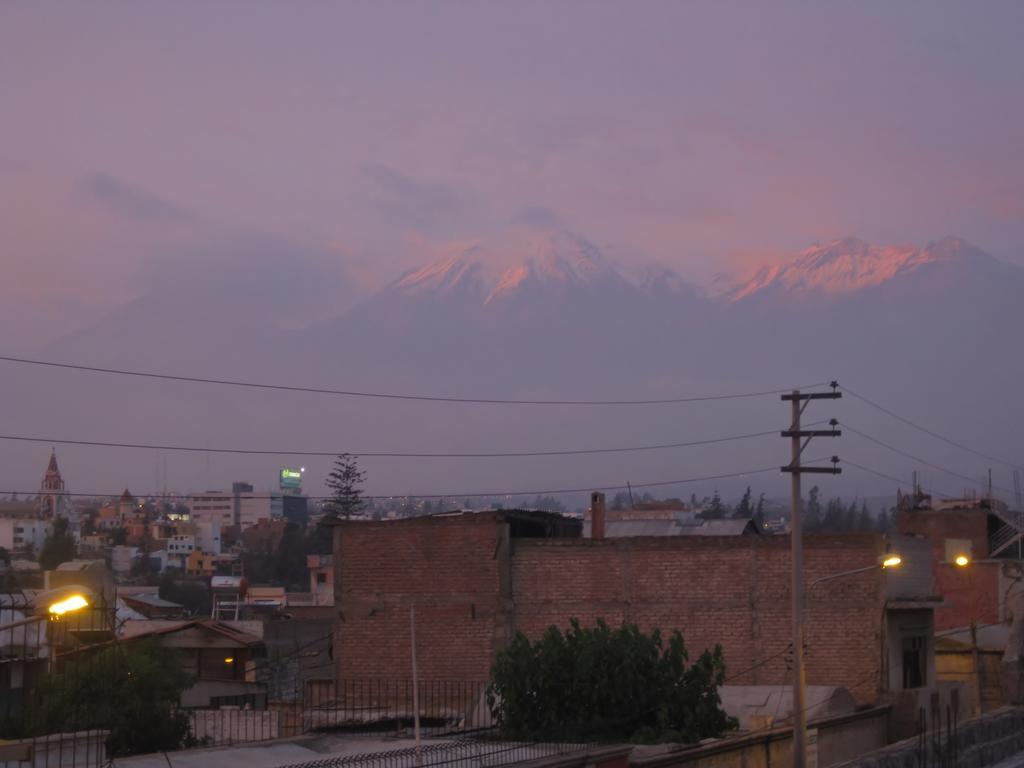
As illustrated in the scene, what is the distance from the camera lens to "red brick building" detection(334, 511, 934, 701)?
34.0m

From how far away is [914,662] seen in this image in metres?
36.6

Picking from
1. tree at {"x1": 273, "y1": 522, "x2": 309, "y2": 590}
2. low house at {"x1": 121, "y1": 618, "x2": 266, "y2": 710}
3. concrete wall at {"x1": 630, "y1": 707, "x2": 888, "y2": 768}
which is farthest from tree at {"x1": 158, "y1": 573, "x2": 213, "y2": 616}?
concrete wall at {"x1": 630, "y1": 707, "x2": 888, "y2": 768}

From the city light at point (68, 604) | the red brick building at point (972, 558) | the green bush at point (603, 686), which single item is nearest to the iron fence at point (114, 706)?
the city light at point (68, 604)

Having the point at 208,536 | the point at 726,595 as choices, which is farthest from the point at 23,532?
the point at 726,595

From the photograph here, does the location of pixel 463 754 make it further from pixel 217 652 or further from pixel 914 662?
pixel 217 652

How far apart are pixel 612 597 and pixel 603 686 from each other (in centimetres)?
1280

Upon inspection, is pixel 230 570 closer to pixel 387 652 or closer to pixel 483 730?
pixel 387 652

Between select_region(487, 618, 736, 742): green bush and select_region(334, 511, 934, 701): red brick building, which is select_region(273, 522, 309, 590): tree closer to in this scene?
select_region(334, 511, 934, 701): red brick building

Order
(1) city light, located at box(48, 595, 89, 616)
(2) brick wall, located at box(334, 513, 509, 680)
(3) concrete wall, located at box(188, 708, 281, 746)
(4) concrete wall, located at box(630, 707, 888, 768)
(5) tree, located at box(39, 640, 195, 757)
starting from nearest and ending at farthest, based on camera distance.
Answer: (1) city light, located at box(48, 595, 89, 616) → (4) concrete wall, located at box(630, 707, 888, 768) → (5) tree, located at box(39, 640, 195, 757) → (3) concrete wall, located at box(188, 708, 281, 746) → (2) brick wall, located at box(334, 513, 509, 680)

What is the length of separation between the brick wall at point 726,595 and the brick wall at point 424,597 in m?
0.91

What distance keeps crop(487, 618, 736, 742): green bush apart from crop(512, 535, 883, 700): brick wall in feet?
36.2

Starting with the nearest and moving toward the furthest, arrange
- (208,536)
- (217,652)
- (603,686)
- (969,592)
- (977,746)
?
1. (603,686)
2. (977,746)
3. (217,652)
4. (969,592)
5. (208,536)

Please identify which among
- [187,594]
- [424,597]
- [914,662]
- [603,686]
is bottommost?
[187,594]

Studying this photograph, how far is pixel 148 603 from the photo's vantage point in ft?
214
